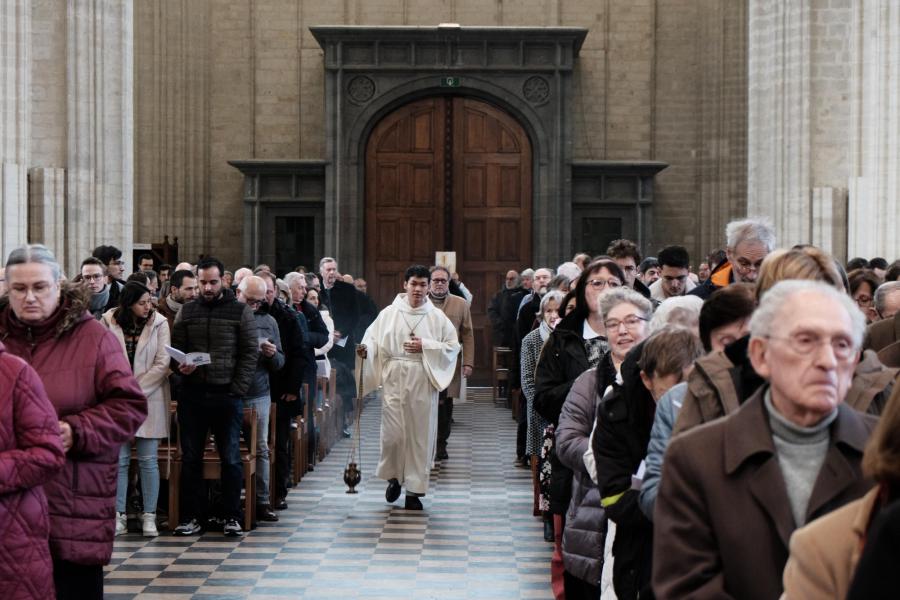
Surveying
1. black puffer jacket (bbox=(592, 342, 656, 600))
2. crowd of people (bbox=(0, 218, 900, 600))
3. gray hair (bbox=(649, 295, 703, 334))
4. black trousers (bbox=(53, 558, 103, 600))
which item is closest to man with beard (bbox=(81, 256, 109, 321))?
crowd of people (bbox=(0, 218, 900, 600))

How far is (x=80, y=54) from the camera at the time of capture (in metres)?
17.2

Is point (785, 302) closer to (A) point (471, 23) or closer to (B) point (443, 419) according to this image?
(B) point (443, 419)

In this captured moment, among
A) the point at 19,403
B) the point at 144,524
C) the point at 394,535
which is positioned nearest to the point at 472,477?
the point at 394,535

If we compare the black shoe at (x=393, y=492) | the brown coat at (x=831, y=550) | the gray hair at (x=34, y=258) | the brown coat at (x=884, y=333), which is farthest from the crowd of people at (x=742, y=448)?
the black shoe at (x=393, y=492)

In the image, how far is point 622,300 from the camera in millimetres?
6461

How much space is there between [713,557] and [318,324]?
35.5 ft

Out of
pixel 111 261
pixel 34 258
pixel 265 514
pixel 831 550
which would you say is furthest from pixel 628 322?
pixel 111 261

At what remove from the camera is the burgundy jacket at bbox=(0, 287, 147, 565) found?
569 centimetres

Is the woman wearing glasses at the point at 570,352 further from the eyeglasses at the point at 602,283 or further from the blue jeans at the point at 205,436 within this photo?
the blue jeans at the point at 205,436

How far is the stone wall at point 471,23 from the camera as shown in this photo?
2659 centimetres

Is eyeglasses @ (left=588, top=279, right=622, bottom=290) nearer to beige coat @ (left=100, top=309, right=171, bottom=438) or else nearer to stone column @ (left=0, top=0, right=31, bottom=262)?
beige coat @ (left=100, top=309, right=171, bottom=438)

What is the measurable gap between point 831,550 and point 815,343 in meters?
0.90

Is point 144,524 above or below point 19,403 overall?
below

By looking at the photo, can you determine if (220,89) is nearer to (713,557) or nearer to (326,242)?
(326,242)
